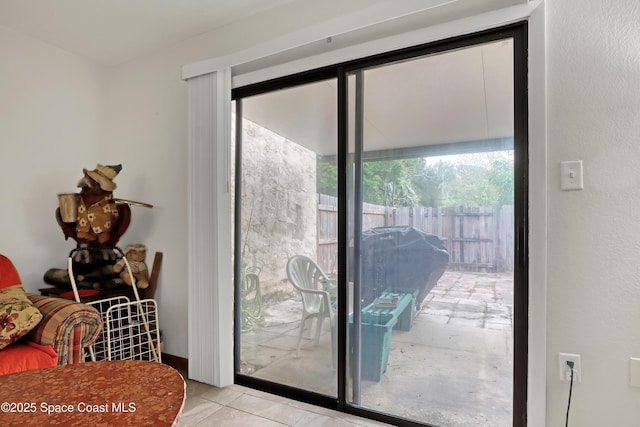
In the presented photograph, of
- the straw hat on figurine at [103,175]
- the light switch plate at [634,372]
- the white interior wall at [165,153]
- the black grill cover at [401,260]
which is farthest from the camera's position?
the white interior wall at [165,153]

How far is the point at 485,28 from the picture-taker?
1.67 meters

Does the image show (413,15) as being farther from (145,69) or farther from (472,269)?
(145,69)

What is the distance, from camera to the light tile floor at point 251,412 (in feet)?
6.15

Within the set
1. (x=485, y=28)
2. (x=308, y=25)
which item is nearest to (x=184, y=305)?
(x=308, y=25)

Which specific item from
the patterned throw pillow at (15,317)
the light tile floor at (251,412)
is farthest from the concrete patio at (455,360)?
the patterned throw pillow at (15,317)

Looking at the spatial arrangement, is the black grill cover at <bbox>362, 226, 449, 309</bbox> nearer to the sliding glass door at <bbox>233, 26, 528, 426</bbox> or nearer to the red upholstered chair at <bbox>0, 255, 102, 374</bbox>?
the sliding glass door at <bbox>233, 26, 528, 426</bbox>

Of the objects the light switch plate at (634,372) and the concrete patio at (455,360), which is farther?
the concrete patio at (455,360)

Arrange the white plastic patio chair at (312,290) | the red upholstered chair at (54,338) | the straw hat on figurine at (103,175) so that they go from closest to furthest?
the red upholstered chair at (54,338), the white plastic patio chair at (312,290), the straw hat on figurine at (103,175)

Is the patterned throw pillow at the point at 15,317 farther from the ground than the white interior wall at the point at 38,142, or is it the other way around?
the white interior wall at the point at 38,142

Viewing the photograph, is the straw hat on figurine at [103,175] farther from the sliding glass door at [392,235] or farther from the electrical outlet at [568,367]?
the electrical outlet at [568,367]

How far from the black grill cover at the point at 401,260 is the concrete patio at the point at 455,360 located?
75 millimetres

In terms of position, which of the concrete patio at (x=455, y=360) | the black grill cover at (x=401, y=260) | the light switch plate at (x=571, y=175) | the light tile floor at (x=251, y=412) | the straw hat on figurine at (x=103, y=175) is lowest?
the light tile floor at (x=251, y=412)

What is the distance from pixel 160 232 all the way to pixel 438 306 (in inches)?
77.4

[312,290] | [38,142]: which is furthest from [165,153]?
[312,290]
